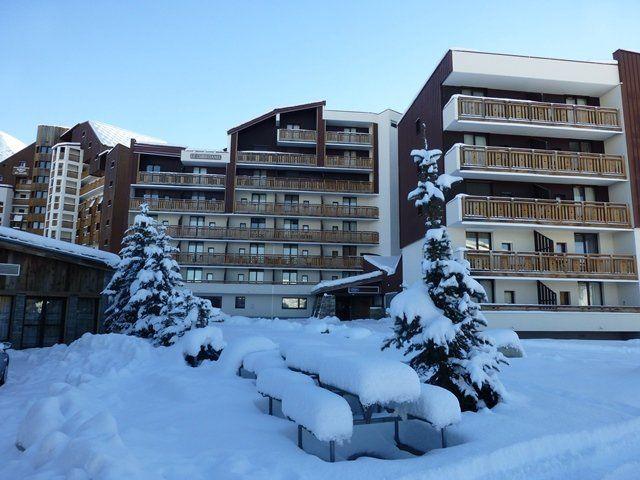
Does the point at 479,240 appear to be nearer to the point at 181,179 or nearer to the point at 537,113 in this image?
the point at 537,113

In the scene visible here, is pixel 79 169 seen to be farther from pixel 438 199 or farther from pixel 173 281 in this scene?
pixel 438 199

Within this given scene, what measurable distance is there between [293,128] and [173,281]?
29637 millimetres

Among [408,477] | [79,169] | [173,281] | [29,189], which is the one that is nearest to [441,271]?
[408,477]

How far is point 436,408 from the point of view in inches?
275

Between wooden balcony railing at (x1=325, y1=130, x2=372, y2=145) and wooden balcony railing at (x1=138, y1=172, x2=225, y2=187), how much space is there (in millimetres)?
11256

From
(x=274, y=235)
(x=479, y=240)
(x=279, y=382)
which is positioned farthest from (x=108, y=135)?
(x=279, y=382)

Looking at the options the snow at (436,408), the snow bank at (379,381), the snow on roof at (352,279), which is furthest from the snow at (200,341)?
the snow on roof at (352,279)

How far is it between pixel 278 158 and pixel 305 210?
18.7 feet

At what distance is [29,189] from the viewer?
6994 cm

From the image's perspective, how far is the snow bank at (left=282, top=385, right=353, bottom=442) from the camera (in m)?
5.99

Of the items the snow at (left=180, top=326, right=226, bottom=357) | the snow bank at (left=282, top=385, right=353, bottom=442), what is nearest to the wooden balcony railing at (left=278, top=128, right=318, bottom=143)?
the snow at (left=180, top=326, right=226, bottom=357)

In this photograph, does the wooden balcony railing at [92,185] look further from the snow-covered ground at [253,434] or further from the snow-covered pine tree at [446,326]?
the snow-covered pine tree at [446,326]

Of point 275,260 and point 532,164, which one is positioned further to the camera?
point 275,260

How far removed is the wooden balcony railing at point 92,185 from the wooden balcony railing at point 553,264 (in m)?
43.2
